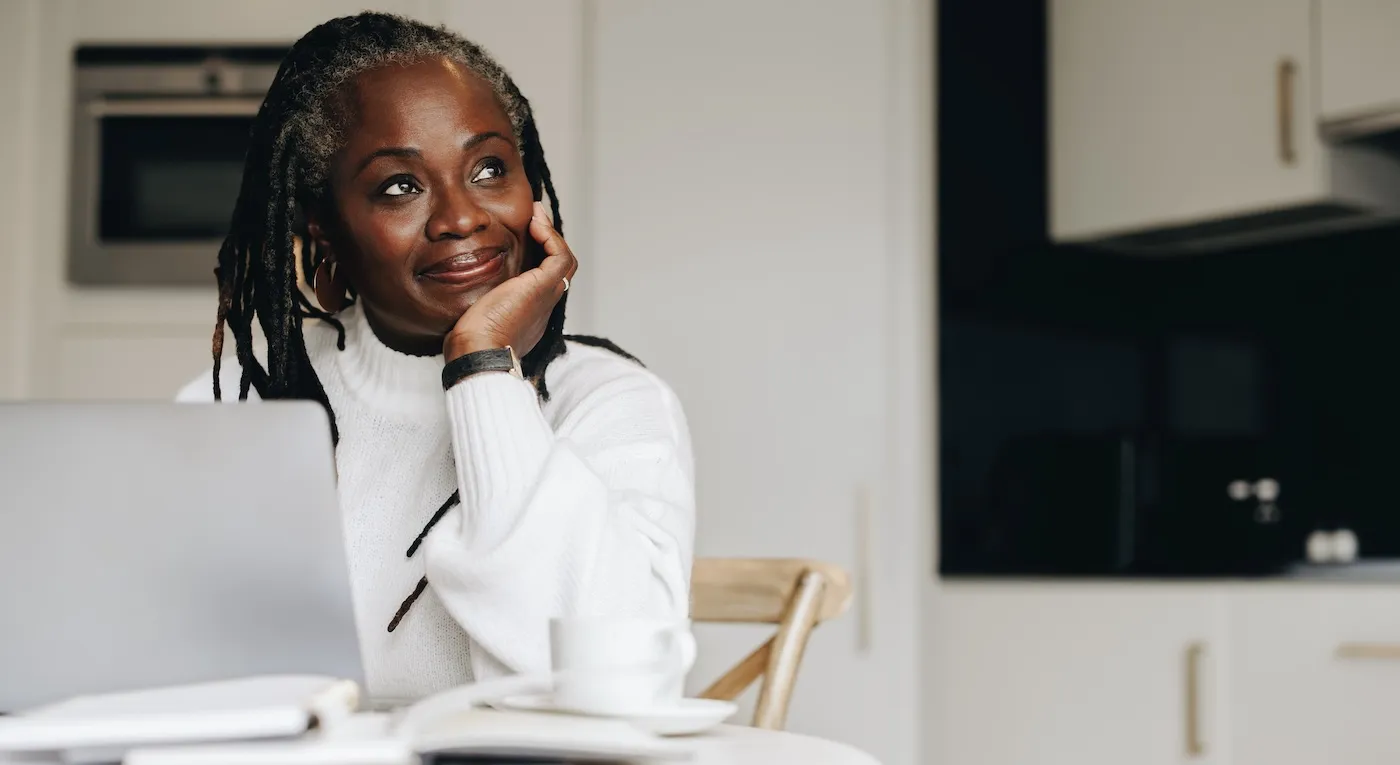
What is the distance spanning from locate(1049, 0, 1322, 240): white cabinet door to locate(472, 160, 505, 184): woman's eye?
187 cm

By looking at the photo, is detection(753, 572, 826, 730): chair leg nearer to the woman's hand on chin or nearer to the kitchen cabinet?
the woman's hand on chin

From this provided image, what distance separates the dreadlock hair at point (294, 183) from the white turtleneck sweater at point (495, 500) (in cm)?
5

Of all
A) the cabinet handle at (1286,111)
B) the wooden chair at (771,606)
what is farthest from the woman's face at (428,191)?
the cabinet handle at (1286,111)

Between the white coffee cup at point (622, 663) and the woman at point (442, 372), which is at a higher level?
→ the woman at point (442, 372)

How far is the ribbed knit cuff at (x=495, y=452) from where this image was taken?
1185mm

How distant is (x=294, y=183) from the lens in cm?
147

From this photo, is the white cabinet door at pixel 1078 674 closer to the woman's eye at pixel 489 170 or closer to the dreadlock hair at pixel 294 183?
A: the dreadlock hair at pixel 294 183

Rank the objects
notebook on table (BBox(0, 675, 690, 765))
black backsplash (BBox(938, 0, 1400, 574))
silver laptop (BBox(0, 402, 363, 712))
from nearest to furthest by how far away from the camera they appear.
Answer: notebook on table (BBox(0, 675, 690, 765)) → silver laptop (BBox(0, 402, 363, 712)) → black backsplash (BBox(938, 0, 1400, 574))

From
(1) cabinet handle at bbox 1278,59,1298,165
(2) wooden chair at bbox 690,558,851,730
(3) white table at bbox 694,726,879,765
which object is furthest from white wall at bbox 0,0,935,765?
(3) white table at bbox 694,726,879,765

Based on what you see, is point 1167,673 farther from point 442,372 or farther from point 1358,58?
point 442,372

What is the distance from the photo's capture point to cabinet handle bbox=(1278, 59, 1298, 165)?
2.78 m

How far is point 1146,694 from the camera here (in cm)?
268

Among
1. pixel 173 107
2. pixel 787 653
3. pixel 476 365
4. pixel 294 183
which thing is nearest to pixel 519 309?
pixel 476 365

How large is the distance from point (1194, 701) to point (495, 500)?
1839 millimetres
